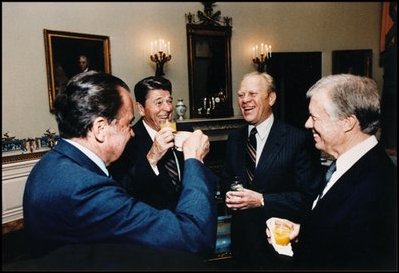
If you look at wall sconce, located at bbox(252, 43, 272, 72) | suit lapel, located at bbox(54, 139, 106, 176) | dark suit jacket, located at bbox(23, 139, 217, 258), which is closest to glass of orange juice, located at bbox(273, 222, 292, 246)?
dark suit jacket, located at bbox(23, 139, 217, 258)

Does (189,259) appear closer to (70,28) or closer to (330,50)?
(70,28)

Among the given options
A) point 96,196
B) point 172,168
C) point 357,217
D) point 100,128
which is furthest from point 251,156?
point 96,196

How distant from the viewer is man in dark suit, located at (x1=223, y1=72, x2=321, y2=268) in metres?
2.22

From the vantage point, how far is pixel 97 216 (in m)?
1.12

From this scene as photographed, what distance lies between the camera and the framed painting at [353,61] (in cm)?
774

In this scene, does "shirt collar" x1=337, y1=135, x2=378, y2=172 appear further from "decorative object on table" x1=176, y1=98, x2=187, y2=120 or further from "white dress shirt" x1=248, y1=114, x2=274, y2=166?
"decorative object on table" x1=176, y1=98, x2=187, y2=120

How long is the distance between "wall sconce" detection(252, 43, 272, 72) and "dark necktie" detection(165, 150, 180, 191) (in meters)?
5.15

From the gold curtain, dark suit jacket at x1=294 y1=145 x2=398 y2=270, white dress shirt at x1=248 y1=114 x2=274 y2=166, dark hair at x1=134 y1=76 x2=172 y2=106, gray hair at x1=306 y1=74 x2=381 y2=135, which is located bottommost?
dark suit jacket at x1=294 y1=145 x2=398 y2=270

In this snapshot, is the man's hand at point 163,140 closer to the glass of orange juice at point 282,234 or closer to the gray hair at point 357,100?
the glass of orange juice at point 282,234

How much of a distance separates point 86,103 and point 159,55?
15.9ft

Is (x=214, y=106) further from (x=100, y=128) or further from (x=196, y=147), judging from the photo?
(x=100, y=128)

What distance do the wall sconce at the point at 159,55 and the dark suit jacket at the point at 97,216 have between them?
4.91 meters

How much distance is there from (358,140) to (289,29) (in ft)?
21.7

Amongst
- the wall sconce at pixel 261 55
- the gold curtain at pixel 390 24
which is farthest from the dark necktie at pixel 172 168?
the wall sconce at pixel 261 55
